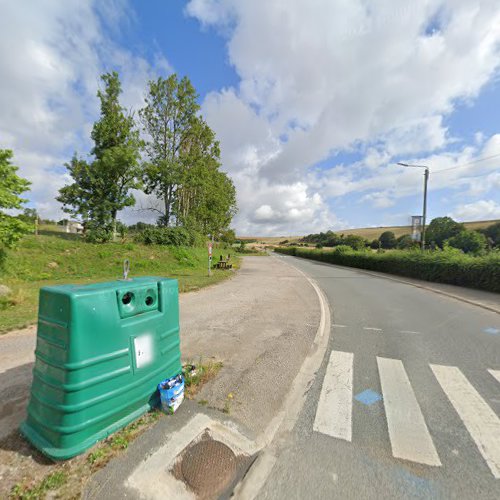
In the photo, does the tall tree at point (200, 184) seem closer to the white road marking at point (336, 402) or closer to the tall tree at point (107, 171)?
the tall tree at point (107, 171)

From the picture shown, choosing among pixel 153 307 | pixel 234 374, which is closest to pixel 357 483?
pixel 234 374

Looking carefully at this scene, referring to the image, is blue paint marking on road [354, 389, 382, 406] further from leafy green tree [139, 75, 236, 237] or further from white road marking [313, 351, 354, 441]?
leafy green tree [139, 75, 236, 237]

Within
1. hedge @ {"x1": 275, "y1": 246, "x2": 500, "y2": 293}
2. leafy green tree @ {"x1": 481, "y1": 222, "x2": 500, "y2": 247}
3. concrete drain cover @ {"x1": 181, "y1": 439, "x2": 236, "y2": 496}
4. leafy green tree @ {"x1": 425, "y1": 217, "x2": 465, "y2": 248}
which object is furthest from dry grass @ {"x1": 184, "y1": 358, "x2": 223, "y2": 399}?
leafy green tree @ {"x1": 481, "y1": 222, "x2": 500, "y2": 247}

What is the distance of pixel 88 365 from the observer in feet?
6.93

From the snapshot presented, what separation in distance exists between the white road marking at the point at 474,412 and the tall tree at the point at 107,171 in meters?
19.0

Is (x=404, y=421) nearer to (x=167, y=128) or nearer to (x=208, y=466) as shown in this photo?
(x=208, y=466)

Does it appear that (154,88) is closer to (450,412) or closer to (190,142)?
(190,142)

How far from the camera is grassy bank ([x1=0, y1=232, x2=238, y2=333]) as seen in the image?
8461 millimetres

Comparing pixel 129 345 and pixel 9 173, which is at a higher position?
pixel 9 173

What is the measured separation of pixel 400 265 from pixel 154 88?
79.6ft

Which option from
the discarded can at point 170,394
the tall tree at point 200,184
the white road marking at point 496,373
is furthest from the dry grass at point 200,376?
the tall tree at point 200,184

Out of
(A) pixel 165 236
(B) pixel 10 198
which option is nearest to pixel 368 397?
(B) pixel 10 198

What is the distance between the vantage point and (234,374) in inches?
143

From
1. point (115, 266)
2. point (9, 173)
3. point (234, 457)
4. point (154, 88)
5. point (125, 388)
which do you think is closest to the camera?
point (234, 457)
